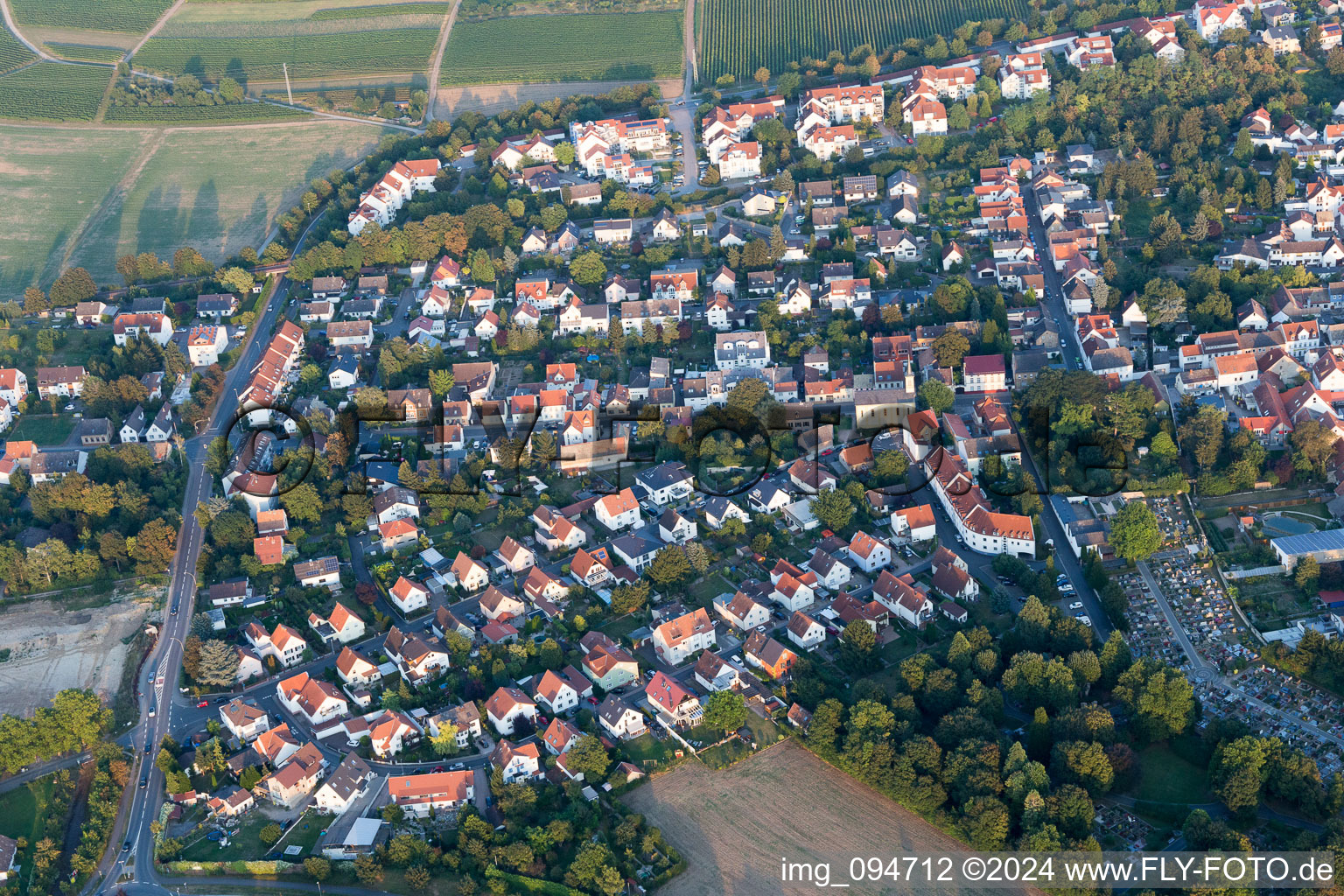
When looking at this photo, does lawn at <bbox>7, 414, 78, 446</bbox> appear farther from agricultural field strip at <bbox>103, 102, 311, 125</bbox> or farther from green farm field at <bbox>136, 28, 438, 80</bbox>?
green farm field at <bbox>136, 28, 438, 80</bbox>

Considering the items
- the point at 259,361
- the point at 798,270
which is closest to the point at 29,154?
the point at 259,361

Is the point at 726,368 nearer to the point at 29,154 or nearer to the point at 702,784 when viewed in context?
the point at 702,784

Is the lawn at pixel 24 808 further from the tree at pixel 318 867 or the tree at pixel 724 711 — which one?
the tree at pixel 724 711

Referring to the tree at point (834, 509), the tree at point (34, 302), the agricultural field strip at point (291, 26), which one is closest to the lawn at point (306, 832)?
the tree at point (834, 509)

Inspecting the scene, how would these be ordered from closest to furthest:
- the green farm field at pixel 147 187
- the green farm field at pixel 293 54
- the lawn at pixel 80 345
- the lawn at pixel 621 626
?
the lawn at pixel 621 626 → the lawn at pixel 80 345 → the green farm field at pixel 147 187 → the green farm field at pixel 293 54

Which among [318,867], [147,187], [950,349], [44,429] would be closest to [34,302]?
[44,429]

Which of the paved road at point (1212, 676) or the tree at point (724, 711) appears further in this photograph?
the tree at point (724, 711)
